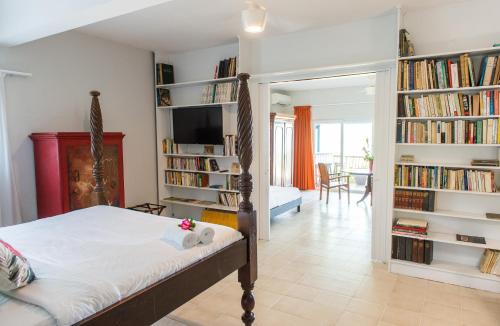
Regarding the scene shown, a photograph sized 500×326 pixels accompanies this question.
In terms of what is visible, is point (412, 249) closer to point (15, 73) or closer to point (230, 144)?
point (230, 144)

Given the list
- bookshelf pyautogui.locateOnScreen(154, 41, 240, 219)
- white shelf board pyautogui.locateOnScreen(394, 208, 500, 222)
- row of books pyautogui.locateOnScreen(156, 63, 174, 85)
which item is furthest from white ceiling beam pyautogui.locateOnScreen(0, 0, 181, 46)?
white shelf board pyautogui.locateOnScreen(394, 208, 500, 222)

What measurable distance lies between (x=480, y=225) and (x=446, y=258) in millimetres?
450

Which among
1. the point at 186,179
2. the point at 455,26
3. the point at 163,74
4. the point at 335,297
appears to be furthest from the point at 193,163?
the point at 455,26

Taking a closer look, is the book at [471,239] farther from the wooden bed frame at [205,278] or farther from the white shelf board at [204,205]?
the white shelf board at [204,205]

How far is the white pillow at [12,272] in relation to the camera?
1.27 metres

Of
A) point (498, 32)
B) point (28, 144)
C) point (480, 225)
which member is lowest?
point (480, 225)

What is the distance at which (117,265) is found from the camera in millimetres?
1547

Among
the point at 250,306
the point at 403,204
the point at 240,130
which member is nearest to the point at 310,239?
the point at 403,204

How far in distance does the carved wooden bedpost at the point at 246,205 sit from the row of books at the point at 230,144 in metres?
2.09

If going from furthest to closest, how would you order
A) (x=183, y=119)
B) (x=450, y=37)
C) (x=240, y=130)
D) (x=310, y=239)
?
(x=183, y=119), (x=310, y=239), (x=450, y=37), (x=240, y=130)

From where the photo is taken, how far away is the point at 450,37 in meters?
3.06

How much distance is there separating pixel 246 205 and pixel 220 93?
8.02ft

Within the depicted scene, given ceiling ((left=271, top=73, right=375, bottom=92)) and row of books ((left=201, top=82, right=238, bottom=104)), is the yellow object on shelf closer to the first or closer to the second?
row of books ((left=201, top=82, right=238, bottom=104))

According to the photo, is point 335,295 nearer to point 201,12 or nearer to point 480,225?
point 480,225
